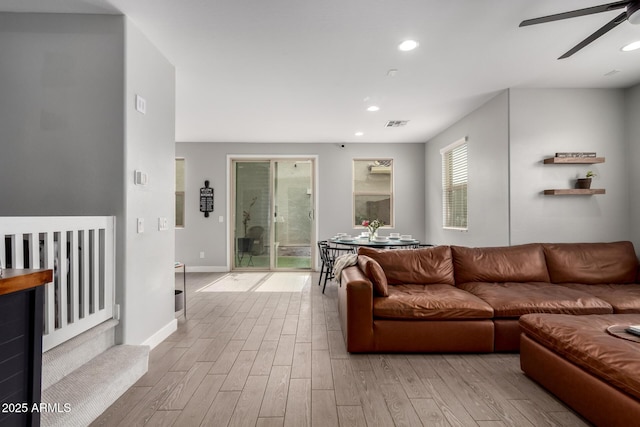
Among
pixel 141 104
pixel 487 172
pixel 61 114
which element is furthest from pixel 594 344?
pixel 61 114

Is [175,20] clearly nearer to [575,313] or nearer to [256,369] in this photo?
[256,369]

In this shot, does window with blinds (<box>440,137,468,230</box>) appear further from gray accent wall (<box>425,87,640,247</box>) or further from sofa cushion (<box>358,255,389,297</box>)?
sofa cushion (<box>358,255,389,297</box>)

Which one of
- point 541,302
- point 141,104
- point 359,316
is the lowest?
point 359,316

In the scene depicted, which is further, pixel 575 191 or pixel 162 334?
pixel 575 191

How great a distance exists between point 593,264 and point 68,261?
196 inches

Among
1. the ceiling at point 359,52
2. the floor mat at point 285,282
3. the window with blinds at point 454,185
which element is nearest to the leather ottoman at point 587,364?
the ceiling at point 359,52

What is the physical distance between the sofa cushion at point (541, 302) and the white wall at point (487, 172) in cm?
120

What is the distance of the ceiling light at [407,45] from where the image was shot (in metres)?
2.89

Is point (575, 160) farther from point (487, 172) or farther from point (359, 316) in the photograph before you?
point (359, 316)

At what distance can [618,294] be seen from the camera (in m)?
2.99

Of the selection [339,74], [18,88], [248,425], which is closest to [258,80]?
[339,74]

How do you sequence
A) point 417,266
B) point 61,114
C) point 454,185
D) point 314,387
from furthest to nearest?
point 454,185, point 417,266, point 61,114, point 314,387

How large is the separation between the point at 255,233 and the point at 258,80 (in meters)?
3.86

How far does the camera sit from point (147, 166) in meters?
2.88
